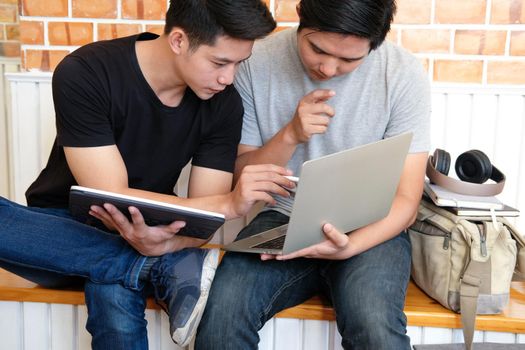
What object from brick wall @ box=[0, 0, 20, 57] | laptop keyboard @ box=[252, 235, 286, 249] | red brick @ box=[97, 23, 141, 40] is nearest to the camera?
laptop keyboard @ box=[252, 235, 286, 249]

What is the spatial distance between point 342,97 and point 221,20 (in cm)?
37

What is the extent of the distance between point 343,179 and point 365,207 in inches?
5.3

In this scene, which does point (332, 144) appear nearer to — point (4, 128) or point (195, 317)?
point (195, 317)

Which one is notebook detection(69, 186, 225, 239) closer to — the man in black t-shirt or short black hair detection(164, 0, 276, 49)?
the man in black t-shirt

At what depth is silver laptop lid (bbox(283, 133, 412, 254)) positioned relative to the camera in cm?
111

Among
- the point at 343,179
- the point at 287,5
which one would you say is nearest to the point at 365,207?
the point at 343,179

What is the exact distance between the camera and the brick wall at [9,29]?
2.33 metres

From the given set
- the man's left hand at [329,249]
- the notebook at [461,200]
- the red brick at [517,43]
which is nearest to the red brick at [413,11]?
the red brick at [517,43]

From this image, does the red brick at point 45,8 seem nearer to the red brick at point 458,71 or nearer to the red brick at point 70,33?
Answer: the red brick at point 70,33

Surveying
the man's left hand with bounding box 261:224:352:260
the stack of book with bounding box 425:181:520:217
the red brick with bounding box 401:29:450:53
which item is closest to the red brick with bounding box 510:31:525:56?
the red brick with bounding box 401:29:450:53

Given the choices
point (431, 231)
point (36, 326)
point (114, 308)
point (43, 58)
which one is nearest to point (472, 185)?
point (431, 231)

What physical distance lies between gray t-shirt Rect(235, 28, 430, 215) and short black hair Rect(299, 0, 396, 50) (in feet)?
0.63

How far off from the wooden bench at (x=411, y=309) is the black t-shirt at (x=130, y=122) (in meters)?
0.20

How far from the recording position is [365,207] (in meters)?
1.26
